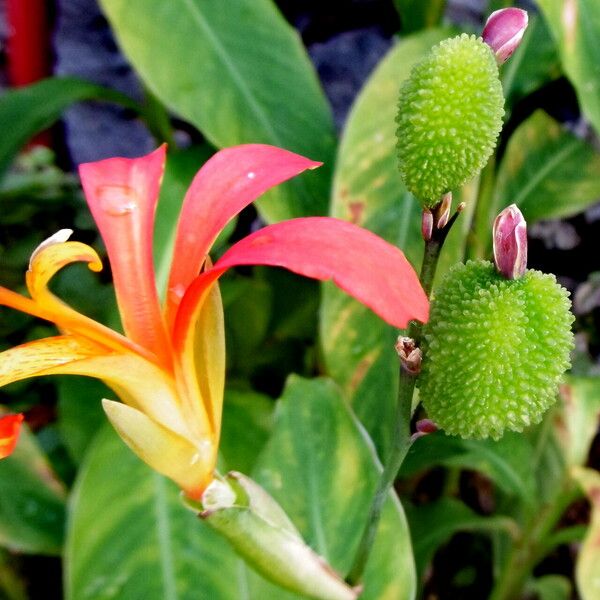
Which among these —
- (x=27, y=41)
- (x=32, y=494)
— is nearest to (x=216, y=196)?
(x=32, y=494)

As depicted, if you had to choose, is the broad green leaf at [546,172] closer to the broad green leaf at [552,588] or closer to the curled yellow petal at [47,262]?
the broad green leaf at [552,588]

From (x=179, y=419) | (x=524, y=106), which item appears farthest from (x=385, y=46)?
(x=179, y=419)

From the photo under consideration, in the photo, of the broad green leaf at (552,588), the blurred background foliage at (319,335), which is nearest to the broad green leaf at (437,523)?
the blurred background foliage at (319,335)

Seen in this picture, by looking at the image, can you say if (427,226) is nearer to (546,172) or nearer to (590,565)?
(590,565)

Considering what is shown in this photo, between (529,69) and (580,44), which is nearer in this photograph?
(580,44)

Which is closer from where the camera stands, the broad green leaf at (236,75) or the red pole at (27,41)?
the broad green leaf at (236,75)

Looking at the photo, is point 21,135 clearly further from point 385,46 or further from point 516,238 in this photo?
point 516,238
